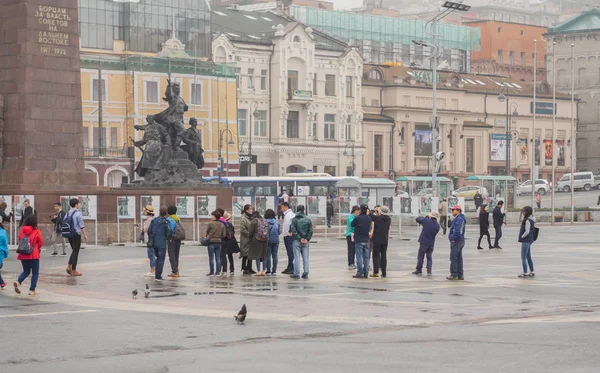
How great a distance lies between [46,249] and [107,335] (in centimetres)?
2184

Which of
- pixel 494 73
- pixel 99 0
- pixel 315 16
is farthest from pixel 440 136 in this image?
pixel 99 0

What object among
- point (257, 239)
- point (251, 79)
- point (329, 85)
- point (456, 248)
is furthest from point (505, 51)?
point (257, 239)

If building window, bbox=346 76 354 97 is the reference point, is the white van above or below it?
below

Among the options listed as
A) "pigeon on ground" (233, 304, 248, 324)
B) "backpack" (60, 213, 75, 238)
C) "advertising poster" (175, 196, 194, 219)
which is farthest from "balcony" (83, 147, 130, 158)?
"pigeon on ground" (233, 304, 248, 324)

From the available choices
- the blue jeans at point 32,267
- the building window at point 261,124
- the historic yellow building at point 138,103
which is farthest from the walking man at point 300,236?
the building window at point 261,124

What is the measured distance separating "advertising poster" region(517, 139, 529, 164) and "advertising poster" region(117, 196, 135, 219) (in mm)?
Answer: 80199

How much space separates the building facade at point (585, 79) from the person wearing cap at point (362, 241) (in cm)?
10211

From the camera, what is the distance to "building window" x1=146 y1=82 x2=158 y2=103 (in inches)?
3450

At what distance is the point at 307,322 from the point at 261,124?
266 feet

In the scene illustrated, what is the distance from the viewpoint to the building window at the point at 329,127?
104438 mm

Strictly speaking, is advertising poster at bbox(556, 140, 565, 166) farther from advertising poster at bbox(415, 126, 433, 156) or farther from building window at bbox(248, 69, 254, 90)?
building window at bbox(248, 69, 254, 90)

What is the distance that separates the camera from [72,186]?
4075 centimetres

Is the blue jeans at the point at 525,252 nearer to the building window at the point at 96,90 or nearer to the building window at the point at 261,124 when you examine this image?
the building window at the point at 96,90

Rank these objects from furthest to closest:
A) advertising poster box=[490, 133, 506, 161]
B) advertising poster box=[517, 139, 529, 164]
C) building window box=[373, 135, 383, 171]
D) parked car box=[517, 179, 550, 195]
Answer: advertising poster box=[517, 139, 529, 164], advertising poster box=[490, 133, 506, 161], building window box=[373, 135, 383, 171], parked car box=[517, 179, 550, 195]
